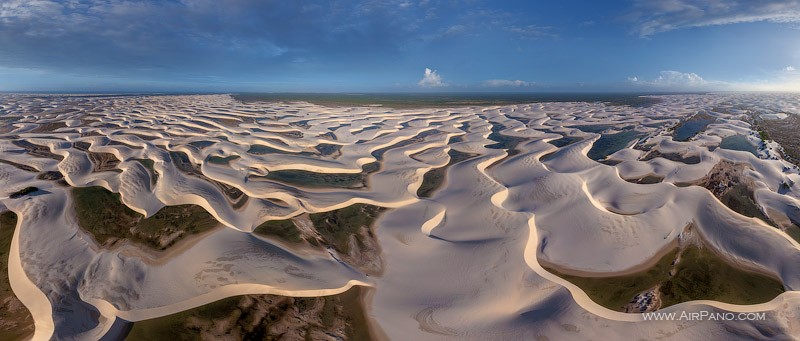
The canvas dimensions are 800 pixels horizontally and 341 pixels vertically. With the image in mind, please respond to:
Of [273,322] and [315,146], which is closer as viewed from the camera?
[273,322]

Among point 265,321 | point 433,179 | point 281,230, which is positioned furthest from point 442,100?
point 265,321

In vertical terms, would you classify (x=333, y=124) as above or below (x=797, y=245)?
above

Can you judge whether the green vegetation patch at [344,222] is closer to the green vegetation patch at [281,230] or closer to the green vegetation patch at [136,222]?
the green vegetation patch at [281,230]

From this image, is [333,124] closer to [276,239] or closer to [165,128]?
[165,128]

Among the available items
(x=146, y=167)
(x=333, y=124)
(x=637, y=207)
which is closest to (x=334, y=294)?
(x=637, y=207)

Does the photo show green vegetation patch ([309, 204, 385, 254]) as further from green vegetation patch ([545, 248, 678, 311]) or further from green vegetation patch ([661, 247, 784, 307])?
green vegetation patch ([661, 247, 784, 307])

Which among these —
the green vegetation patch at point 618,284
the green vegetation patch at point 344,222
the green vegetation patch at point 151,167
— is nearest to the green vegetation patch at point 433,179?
the green vegetation patch at point 344,222

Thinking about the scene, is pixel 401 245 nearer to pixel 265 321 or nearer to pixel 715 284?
pixel 265 321
